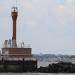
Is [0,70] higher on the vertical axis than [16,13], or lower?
lower

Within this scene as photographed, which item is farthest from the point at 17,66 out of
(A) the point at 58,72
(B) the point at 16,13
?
(B) the point at 16,13

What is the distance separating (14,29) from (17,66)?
1229 cm

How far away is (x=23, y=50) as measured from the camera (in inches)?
3639

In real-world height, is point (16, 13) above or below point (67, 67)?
above

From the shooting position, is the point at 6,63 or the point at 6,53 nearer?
the point at 6,63

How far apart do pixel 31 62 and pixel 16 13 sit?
15.8 metres

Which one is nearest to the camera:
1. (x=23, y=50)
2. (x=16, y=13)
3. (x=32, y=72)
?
(x=32, y=72)

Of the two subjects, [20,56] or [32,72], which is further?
[20,56]

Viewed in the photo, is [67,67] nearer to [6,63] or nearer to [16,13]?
[6,63]

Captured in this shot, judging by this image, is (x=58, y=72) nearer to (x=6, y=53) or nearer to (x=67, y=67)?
(x=67, y=67)

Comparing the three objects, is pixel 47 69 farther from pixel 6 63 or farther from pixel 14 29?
pixel 14 29

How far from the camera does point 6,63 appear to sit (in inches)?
3433

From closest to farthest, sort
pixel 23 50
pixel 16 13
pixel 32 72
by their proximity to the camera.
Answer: pixel 32 72, pixel 23 50, pixel 16 13

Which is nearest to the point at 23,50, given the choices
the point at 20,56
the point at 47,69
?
the point at 20,56
